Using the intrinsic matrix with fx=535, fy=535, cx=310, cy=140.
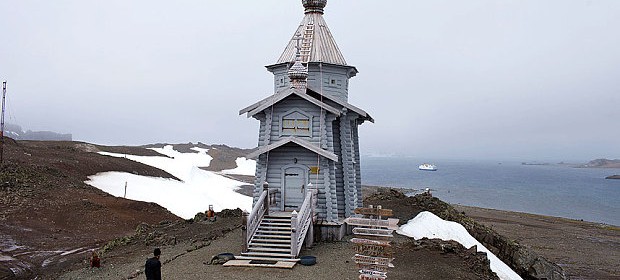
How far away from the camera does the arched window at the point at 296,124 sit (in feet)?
70.2

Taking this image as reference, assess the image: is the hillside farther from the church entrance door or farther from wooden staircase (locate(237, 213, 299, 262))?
the church entrance door

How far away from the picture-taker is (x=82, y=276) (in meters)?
18.7

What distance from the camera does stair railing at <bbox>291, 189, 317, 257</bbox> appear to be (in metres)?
17.7

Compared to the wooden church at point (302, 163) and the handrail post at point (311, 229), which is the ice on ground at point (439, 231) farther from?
the handrail post at point (311, 229)

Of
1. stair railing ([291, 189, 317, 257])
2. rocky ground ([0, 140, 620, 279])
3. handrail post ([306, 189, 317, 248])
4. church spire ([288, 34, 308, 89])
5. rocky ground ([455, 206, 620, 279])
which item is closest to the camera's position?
rocky ground ([0, 140, 620, 279])

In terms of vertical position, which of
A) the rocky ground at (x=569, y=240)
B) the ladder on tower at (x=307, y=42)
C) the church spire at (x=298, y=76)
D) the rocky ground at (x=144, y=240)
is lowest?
the rocky ground at (x=569, y=240)

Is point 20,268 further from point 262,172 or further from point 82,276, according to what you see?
point 262,172

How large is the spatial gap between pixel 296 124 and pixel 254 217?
4418mm

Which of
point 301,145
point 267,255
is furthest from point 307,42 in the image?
point 267,255

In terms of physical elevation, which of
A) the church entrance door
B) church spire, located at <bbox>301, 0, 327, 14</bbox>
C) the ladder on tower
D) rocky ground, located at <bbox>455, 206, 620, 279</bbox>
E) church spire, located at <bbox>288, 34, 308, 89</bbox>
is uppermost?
church spire, located at <bbox>301, 0, 327, 14</bbox>

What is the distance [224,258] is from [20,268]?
9701 mm

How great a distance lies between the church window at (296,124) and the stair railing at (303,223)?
96.5 inches

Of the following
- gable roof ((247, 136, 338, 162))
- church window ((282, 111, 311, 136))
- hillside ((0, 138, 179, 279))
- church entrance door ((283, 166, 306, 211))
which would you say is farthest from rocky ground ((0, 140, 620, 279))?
church window ((282, 111, 311, 136))

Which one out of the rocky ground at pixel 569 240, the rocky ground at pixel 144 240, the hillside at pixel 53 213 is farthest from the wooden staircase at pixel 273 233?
the rocky ground at pixel 569 240
